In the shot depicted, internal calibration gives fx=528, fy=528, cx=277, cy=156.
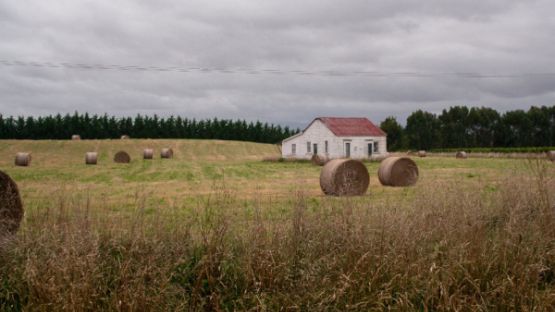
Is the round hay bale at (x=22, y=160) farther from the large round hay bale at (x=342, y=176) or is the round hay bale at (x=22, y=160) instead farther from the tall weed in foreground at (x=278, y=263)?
the tall weed in foreground at (x=278, y=263)

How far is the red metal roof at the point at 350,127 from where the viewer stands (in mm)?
54281

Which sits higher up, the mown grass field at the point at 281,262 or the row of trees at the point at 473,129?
the row of trees at the point at 473,129

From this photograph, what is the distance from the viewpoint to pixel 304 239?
6.97 m

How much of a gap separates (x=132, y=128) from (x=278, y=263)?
3688 inches

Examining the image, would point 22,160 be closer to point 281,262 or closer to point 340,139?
point 340,139

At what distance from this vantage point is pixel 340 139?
53.3 metres

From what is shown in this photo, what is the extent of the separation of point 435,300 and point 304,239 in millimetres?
1781

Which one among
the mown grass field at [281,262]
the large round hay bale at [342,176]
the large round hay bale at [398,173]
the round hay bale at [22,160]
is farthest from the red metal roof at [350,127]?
the mown grass field at [281,262]

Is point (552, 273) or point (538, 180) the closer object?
point (552, 273)

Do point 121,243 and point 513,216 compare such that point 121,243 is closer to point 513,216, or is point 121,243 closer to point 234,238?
point 234,238

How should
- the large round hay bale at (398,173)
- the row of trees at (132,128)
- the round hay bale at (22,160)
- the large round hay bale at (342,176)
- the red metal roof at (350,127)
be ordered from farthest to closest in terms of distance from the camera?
the row of trees at (132,128), the red metal roof at (350,127), the round hay bale at (22,160), the large round hay bale at (398,173), the large round hay bale at (342,176)

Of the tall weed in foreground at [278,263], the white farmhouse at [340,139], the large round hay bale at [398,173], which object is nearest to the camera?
the tall weed in foreground at [278,263]

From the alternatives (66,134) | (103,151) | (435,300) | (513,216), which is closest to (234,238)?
(435,300)

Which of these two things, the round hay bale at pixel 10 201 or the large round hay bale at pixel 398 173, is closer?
the round hay bale at pixel 10 201
